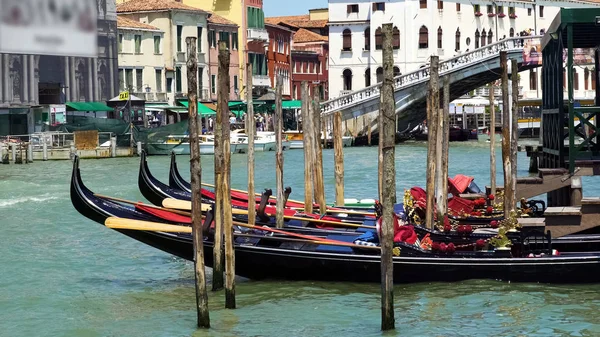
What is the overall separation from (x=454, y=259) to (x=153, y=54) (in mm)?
23771

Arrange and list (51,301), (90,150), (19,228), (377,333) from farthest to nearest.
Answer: (90,150), (19,228), (51,301), (377,333)

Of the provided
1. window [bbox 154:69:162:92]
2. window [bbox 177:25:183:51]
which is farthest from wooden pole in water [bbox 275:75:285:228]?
window [bbox 177:25:183:51]

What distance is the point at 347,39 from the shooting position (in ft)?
116

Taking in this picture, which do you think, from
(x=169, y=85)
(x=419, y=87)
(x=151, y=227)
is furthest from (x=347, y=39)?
(x=151, y=227)

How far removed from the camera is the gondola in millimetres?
7461

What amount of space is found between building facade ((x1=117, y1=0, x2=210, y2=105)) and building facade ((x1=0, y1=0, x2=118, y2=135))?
1.86m

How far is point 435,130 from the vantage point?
29.6ft

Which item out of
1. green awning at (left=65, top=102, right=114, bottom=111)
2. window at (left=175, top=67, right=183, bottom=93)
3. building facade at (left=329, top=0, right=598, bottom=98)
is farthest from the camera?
building facade at (left=329, top=0, right=598, bottom=98)

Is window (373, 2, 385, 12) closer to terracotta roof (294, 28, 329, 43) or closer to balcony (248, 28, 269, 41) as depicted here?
balcony (248, 28, 269, 41)

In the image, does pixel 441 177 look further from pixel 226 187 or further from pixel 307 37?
pixel 307 37

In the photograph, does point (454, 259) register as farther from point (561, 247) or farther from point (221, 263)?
point (221, 263)

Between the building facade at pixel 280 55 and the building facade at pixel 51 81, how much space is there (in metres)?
9.92

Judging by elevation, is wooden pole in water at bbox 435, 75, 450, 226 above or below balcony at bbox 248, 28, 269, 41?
below

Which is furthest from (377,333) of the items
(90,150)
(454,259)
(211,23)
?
(211,23)
